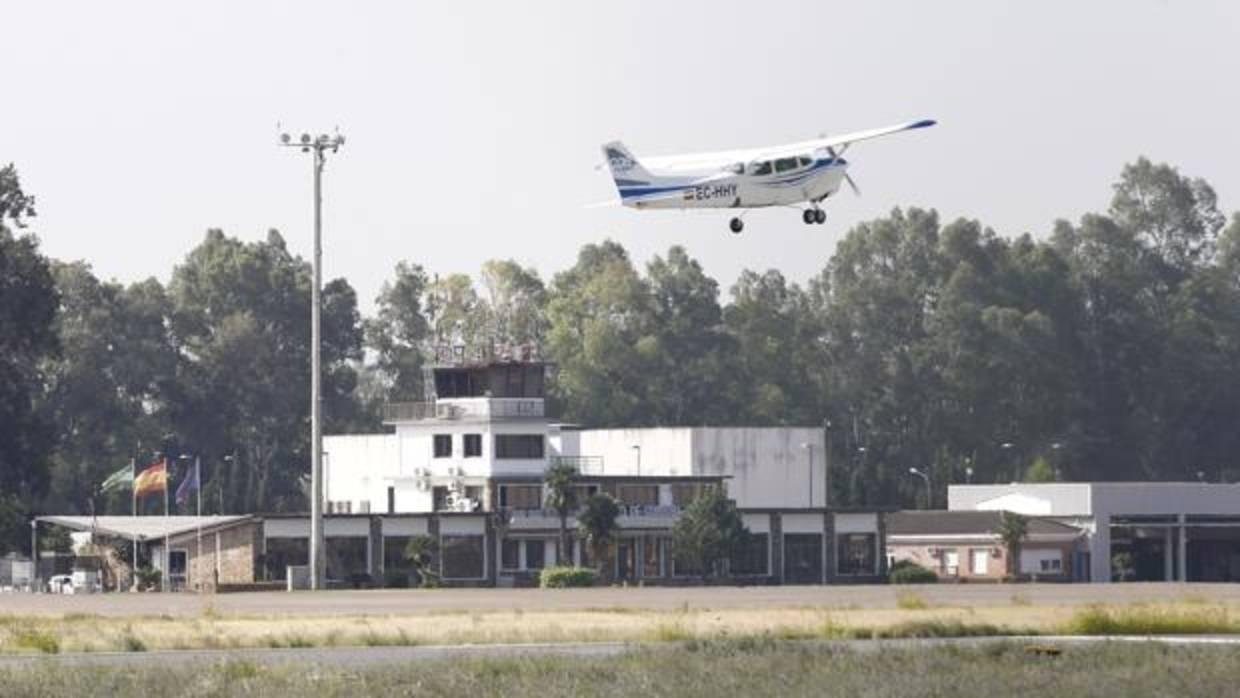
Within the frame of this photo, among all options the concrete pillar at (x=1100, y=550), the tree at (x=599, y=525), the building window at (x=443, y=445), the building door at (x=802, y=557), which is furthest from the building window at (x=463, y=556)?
the concrete pillar at (x=1100, y=550)

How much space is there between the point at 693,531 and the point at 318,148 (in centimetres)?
2884

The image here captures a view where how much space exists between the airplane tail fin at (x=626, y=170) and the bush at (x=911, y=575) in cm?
4412

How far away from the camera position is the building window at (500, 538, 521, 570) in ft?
451

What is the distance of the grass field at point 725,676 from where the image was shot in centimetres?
5125

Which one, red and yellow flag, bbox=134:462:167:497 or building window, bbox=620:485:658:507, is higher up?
red and yellow flag, bbox=134:462:167:497

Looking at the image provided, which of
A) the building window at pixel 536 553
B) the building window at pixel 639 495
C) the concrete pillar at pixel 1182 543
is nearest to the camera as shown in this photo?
the building window at pixel 536 553

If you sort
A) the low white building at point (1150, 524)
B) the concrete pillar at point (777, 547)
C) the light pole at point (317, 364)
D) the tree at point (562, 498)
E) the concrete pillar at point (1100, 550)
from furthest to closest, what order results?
1. the low white building at point (1150, 524)
2. the concrete pillar at point (1100, 550)
3. the concrete pillar at point (777, 547)
4. the tree at point (562, 498)
5. the light pole at point (317, 364)

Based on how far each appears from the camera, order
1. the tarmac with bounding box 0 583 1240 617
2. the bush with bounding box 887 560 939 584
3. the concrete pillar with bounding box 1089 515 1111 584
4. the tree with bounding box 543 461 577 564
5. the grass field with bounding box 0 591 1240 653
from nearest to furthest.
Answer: the grass field with bounding box 0 591 1240 653 < the tarmac with bounding box 0 583 1240 617 < the bush with bounding box 887 560 939 584 < the tree with bounding box 543 461 577 564 < the concrete pillar with bounding box 1089 515 1111 584

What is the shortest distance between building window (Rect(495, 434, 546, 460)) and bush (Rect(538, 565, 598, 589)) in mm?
12567

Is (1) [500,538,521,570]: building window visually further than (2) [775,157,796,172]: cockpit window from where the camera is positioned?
Yes

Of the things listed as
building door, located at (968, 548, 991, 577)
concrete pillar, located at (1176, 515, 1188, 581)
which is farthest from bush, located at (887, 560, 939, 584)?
concrete pillar, located at (1176, 515, 1188, 581)

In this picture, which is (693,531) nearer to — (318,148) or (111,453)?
(318,148)

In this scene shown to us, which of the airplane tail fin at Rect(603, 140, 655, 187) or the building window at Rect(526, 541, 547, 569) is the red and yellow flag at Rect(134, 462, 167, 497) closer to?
the building window at Rect(526, 541, 547, 569)

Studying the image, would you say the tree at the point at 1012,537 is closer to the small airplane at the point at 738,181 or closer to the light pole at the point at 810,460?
the light pole at the point at 810,460
